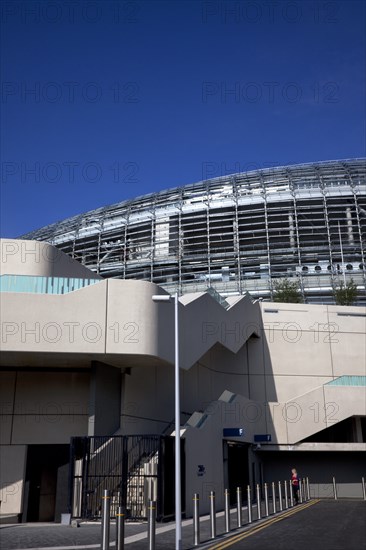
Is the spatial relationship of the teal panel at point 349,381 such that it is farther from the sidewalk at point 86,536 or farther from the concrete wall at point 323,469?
the sidewalk at point 86,536

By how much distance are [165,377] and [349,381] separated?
11.4 metres

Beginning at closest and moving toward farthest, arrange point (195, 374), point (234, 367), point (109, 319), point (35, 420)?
point (109, 319) → point (35, 420) → point (195, 374) → point (234, 367)

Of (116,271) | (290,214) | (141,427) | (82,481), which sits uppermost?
(290,214)

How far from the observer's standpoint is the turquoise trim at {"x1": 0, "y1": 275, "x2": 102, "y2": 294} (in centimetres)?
1942

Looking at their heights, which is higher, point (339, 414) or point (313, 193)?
point (313, 193)

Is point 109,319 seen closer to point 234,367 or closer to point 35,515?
point 35,515

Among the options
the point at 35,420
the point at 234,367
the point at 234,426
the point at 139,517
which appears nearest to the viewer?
the point at 139,517

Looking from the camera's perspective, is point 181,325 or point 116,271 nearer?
point 181,325

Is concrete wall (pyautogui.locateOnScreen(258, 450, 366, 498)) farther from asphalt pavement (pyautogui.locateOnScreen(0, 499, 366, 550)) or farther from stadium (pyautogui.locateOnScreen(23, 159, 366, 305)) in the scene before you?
asphalt pavement (pyautogui.locateOnScreen(0, 499, 366, 550))

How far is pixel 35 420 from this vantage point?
2141 cm

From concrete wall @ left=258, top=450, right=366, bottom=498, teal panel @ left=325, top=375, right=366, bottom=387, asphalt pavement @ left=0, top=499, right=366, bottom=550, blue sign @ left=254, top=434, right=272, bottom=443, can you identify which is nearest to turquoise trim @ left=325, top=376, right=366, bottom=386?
teal panel @ left=325, top=375, right=366, bottom=387

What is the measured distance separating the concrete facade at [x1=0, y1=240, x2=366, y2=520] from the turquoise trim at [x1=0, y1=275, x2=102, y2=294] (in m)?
0.30

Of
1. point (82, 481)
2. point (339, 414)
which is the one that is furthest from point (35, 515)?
point (339, 414)

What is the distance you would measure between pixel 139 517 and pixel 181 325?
27.3 ft
